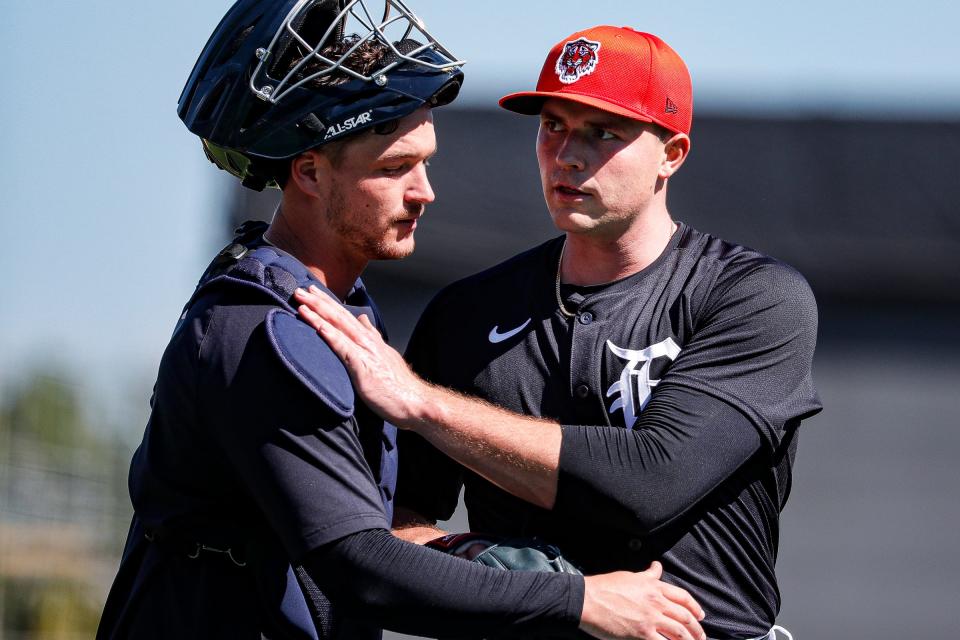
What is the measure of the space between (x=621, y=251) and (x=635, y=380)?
0.44 meters

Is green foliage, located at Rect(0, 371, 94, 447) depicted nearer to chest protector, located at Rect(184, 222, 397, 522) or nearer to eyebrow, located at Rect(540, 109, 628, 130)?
chest protector, located at Rect(184, 222, 397, 522)

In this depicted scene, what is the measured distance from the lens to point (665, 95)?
3.65 m

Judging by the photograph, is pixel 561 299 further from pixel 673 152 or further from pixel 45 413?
pixel 45 413

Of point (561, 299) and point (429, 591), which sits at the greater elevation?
point (561, 299)

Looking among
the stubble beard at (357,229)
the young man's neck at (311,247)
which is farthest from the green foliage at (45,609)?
the stubble beard at (357,229)

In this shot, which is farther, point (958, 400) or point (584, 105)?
point (958, 400)

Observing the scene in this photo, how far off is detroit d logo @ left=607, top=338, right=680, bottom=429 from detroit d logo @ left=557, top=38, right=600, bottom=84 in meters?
0.82

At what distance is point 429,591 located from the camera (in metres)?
2.81

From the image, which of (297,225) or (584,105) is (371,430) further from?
(584,105)

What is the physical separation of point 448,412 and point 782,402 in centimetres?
90

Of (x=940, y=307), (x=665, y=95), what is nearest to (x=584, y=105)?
(x=665, y=95)

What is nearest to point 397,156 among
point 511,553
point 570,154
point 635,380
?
point 570,154

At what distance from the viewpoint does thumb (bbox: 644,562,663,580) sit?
314cm

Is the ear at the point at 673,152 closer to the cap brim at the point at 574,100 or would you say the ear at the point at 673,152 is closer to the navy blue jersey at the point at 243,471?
the cap brim at the point at 574,100
